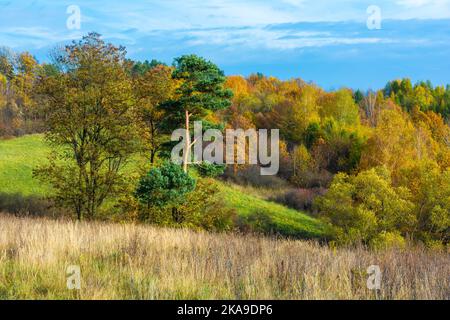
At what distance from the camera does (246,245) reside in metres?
9.02

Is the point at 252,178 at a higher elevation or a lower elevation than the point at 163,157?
lower

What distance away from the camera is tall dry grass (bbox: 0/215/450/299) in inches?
229

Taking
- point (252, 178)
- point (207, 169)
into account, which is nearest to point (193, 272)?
point (207, 169)

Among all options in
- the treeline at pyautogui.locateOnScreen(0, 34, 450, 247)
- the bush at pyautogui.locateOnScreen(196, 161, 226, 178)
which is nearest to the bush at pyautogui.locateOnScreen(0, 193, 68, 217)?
the treeline at pyautogui.locateOnScreen(0, 34, 450, 247)

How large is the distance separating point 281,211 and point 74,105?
2164 cm

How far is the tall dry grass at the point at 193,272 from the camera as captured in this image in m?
5.81

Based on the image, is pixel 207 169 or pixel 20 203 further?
pixel 20 203

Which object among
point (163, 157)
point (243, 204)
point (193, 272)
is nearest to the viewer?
point (193, 272)

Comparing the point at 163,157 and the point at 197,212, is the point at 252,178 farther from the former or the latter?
the point at 197,212

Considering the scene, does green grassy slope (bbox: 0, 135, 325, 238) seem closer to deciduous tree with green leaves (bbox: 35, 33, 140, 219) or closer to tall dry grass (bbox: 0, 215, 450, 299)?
deciduous tree with green leaves (bbox: 35, 33, 140, 219)

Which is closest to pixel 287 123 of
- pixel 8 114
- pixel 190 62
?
pixel 8 114

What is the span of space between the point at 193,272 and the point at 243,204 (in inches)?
1286

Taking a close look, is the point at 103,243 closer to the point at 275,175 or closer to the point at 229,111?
the point at 275,175

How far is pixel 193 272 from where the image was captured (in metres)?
6.52
